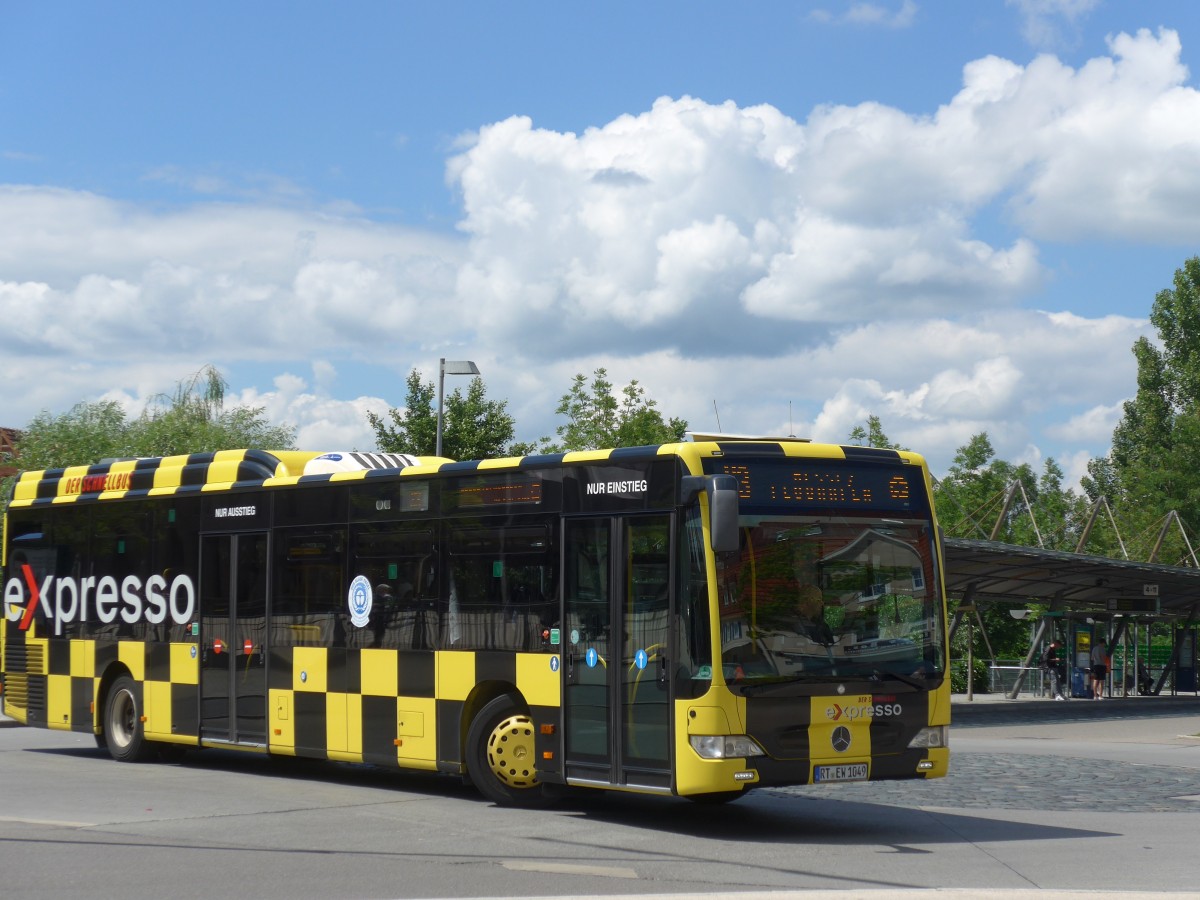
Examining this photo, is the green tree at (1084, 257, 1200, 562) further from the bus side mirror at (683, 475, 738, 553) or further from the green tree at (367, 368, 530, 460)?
the bus side mirror at (683, 475, 738, 553)

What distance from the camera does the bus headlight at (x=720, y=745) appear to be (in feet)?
37.0

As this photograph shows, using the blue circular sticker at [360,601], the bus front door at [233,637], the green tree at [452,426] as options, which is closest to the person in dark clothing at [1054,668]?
the green tree at [452,426]

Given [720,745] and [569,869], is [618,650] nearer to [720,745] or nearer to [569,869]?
[720,745]

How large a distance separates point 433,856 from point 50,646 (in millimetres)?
9794

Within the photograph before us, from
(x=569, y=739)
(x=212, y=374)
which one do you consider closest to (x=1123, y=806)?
(x=569, y=739)

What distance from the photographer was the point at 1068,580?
36312 mm

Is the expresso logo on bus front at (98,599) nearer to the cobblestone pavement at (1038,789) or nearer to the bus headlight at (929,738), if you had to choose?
the cobblestone pavement at (1038,789)

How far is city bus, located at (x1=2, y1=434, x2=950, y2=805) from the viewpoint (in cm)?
1156

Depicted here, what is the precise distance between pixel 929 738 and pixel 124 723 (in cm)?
957

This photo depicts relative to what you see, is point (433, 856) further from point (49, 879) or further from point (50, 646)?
point (50, 646)

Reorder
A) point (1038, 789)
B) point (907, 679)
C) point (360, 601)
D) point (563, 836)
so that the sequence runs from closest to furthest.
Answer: point (563, 836) → point (907, 679) → point (360, 601) → point (1038, 789)

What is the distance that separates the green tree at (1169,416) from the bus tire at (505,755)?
6584cm

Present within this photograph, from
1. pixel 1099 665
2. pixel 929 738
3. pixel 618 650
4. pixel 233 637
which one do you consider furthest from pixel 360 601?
pixel 1099 665

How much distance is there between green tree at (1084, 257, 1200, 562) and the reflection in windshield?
6580 centimetres
